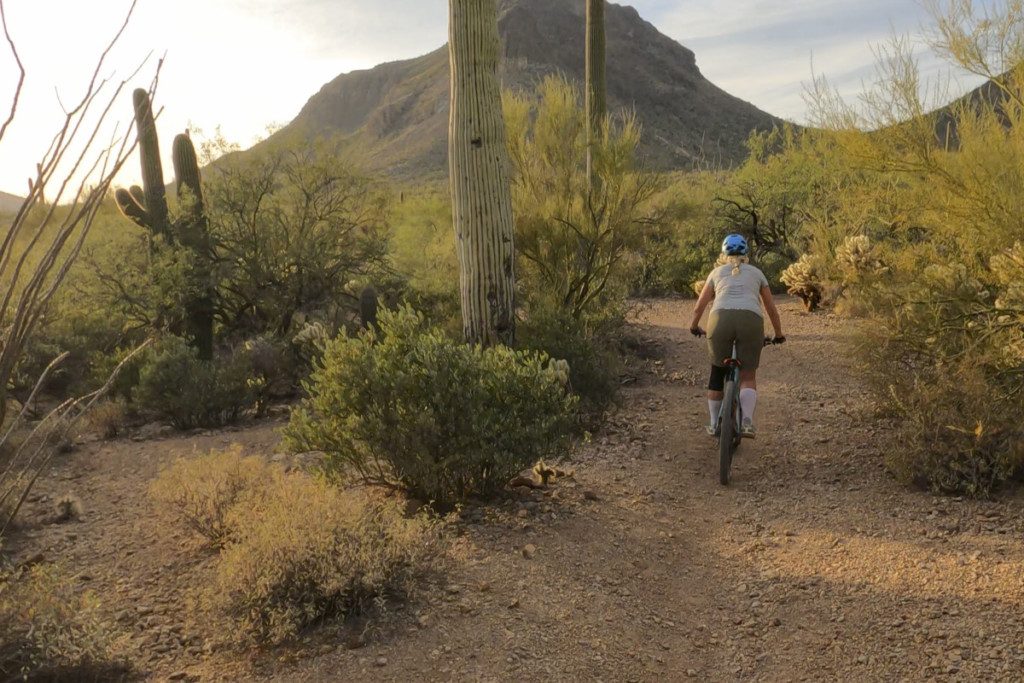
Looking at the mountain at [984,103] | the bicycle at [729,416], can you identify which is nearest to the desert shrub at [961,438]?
the bicycle at [729,416]

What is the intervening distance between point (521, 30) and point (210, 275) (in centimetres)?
7308

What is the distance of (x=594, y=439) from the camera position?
7.61m

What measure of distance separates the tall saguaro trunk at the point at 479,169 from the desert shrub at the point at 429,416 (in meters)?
1.80

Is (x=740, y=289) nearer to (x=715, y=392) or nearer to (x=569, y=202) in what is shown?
(x=715, y=392)

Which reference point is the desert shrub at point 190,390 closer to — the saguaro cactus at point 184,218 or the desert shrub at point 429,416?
the saguaro cactus at point 184,218

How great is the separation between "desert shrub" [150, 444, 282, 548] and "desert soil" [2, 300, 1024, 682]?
18 centimetres

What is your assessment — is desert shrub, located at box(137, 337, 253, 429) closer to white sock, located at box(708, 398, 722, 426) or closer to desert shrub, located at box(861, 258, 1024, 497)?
white sock, located at box(708, 398, 722, 426)

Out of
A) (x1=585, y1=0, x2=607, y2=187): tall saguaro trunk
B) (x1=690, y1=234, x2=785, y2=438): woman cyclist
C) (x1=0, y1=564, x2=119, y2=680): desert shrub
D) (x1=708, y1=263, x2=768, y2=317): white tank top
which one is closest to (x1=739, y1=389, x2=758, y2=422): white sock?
(x1=690, y1=234, x2=785, y2=438): woman cyclist

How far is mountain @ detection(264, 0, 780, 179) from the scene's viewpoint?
6146 centimetres

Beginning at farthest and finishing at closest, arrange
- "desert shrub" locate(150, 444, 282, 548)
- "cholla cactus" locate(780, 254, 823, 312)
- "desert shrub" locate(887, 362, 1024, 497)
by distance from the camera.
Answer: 1. "cholla cactus" locate(780, 254, 823, 312)
2. "desert shrub" locate(887, 362, 1024, 497)
3. "desert shrub" locate(150, 444, 282, 548)

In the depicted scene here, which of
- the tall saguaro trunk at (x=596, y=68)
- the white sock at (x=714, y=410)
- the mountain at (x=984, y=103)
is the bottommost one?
the white sock at (x=714, y=410)

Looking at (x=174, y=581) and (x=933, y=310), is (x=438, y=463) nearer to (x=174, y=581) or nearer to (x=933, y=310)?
(x=174, y=581)

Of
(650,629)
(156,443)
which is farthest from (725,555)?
(156,443)

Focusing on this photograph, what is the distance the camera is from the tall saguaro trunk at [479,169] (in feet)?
23.4
